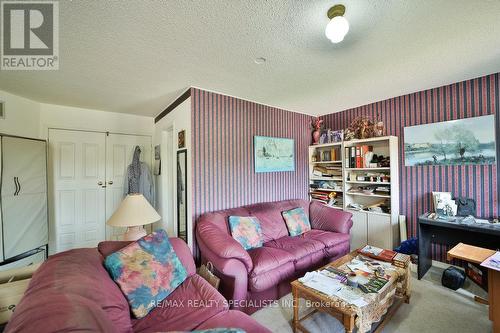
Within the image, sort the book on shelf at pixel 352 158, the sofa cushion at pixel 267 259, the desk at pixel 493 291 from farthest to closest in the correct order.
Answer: the book on shelf at pixel 352 158 → the sofa cushion at pixel 267 259 → the desk at pixel 493 291

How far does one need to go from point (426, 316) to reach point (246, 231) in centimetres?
182

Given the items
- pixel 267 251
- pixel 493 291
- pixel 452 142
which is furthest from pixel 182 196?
pixel 452 142

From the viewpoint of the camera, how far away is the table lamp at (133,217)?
1.86m

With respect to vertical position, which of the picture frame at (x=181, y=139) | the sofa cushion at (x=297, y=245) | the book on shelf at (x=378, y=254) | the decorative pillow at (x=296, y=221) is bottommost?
the sofa cushion at (x=297, y=245)

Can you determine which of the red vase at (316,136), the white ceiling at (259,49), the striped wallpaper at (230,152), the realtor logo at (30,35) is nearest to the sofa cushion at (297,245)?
the striped wallpaper at (230,152)

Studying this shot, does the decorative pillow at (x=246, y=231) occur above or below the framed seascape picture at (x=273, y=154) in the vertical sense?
below

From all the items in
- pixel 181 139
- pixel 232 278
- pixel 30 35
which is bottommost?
pixel 232 278

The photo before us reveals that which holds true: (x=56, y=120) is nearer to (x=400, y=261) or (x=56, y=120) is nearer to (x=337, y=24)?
(x=337, y=24)

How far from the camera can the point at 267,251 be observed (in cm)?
221

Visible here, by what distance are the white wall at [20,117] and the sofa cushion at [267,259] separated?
336cm

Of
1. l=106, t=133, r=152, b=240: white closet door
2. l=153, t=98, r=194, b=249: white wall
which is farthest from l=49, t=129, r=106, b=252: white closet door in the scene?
l=153, t=98, r=194, b=249: white wall

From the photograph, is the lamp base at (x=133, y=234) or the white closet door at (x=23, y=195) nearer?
the lamp base at (x=133, y=234)

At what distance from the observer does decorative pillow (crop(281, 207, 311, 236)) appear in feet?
9.44

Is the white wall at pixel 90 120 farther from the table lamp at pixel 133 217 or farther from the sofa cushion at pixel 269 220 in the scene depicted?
the sofa cushion at pixel 269 220
